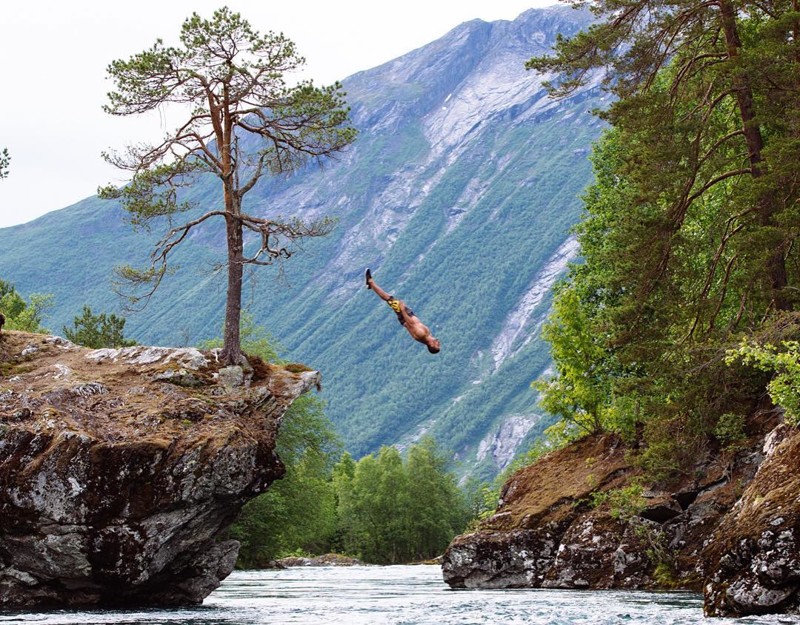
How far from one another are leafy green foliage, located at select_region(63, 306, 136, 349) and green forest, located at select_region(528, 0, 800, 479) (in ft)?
171

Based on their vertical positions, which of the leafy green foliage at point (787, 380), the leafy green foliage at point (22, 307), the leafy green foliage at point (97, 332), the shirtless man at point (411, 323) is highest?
the leafy green foliage at point (22, 307)

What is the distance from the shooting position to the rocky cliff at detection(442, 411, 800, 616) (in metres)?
18.6

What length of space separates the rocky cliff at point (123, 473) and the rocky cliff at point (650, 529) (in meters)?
10.8

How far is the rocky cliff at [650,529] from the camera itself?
18562 mm

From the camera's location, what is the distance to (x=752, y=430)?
29.9 meters

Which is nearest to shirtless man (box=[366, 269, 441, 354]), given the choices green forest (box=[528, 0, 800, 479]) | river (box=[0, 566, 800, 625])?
river (box=[0, 566, 800, 625])

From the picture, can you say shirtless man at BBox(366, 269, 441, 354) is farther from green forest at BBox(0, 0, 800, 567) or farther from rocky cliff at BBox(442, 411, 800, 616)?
green forest at BBox(0, 0, 800, 567)

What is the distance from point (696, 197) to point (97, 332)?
190 ft

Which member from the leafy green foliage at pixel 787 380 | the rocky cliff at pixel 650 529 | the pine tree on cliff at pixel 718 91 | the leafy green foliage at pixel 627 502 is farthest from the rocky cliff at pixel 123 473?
the pine tree on cliff at pixel 718 91

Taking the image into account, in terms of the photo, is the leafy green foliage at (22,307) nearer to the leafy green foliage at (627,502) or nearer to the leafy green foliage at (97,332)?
the leafy green foliage at (97,332)

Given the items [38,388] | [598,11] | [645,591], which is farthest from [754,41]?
[38,388]

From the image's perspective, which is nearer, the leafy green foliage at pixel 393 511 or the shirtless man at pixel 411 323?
the shirtless man at pixel 411 323

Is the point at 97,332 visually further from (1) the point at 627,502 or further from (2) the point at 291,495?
(1) the point at 627,502

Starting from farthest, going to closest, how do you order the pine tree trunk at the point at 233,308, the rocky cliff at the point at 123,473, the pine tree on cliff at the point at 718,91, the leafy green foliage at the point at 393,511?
the leafy green foliage at the point at 393,511 < the pine tree trunk at the point at 233,308 < the pine tree on cliff at the point at 718,91 < the rocky cliff at the point at 123,473
